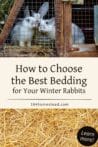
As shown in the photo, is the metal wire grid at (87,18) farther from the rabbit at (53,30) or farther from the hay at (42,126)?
the hay at (42,126)

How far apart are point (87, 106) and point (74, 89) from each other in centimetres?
11

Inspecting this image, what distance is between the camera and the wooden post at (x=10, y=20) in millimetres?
5195

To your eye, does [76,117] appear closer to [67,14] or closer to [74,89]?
[74,89]

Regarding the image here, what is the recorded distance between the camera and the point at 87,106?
523 centimetres

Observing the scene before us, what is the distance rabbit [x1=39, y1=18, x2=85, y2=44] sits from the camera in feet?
17.0

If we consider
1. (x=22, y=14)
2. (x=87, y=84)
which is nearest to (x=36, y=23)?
(x=22, y=14)

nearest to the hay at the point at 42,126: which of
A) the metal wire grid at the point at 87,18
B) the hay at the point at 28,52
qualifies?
the hay at the point at 28,52

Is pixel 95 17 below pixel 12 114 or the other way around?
the other way around

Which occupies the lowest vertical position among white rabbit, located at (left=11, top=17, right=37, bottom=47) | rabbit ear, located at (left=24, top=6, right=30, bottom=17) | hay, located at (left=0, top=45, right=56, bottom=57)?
hay, located at (left=0, top=45, right=56, bottom=57)

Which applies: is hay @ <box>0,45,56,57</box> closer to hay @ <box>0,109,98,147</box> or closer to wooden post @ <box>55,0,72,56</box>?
wooden post @ <box>55,0,72,56</box>

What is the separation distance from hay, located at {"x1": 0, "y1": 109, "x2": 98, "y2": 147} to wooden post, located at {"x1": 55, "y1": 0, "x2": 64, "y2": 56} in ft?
1.06

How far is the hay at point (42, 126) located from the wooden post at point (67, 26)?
33 cm

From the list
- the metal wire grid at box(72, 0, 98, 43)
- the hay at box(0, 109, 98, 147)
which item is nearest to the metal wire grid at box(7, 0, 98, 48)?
the metal wire grid at box(72, 0, 98, 43)

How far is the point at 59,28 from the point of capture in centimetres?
522
